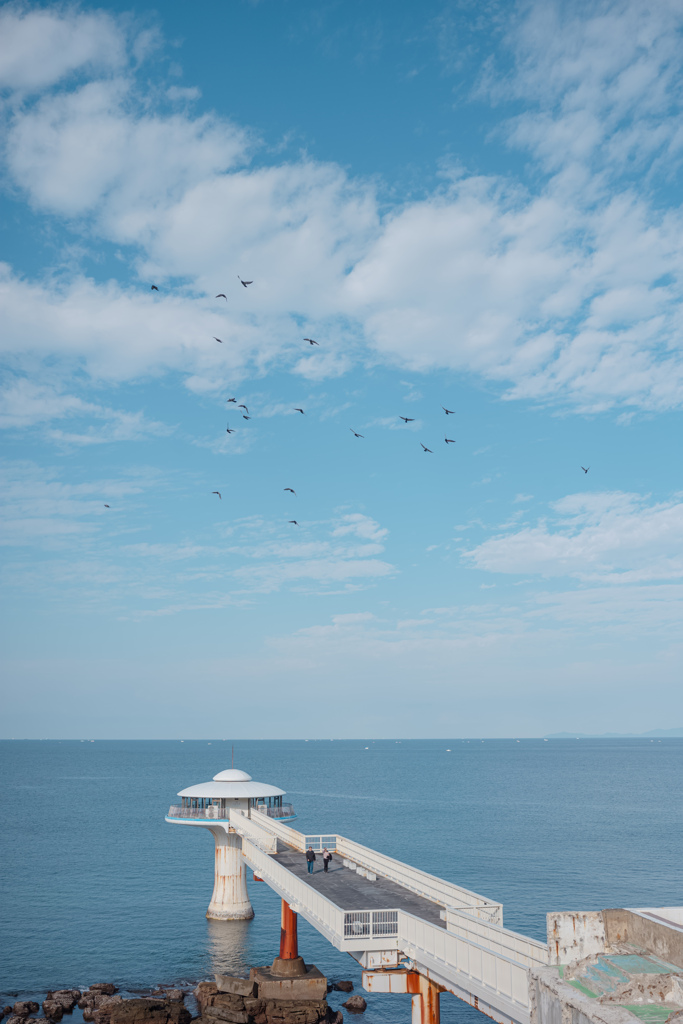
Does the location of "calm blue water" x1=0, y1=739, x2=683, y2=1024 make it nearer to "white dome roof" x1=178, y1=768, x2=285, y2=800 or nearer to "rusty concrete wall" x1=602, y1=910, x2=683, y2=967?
"white dome roof" x1=178, y1=768, x2=285, y2=800

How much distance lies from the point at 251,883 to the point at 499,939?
4875 centimetres

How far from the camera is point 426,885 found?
2694 centimetres

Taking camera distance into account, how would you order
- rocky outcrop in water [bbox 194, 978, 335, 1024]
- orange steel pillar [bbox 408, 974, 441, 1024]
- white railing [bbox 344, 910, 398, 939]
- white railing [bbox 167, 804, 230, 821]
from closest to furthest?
1. white railing [bbox 344, 910, 398, 939]
2. orange steel pillar [bbox 408, 974, 441, 1024]
3. rocky outcrop in water [bbox 194, 978, 335, 1024]
4. white railing [bbox 167, 804, 230, 821]

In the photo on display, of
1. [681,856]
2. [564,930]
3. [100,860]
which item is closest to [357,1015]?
[564,930]

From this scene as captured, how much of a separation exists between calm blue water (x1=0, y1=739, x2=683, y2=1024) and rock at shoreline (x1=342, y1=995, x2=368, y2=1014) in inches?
14.8

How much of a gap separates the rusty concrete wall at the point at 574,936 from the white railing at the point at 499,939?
850 centimetres

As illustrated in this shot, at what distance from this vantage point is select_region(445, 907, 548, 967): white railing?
1713 cm

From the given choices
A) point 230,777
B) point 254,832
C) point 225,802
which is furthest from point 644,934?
point 230,777

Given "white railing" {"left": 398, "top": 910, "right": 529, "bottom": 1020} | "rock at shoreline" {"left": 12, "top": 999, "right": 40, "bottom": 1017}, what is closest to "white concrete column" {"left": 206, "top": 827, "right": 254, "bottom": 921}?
"rock at shoreline" {"left": 12, "top": 999, "right": 40, "bottom": 1017}

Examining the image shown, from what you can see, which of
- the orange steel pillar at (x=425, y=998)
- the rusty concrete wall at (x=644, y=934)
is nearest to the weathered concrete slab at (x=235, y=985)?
the orange steel pillar at (x=425, y=998)

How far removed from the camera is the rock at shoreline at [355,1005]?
35344mm

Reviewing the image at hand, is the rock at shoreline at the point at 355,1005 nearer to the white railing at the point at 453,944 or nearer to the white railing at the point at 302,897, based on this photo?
the white railing at the point at 302,897

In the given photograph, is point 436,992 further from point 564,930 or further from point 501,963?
point 564,930

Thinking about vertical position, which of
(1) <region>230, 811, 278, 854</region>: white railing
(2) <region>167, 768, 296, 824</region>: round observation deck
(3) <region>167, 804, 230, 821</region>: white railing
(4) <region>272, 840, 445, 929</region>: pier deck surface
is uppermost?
(2) <region>167, 768, 296, 824</region>: round observation deck
